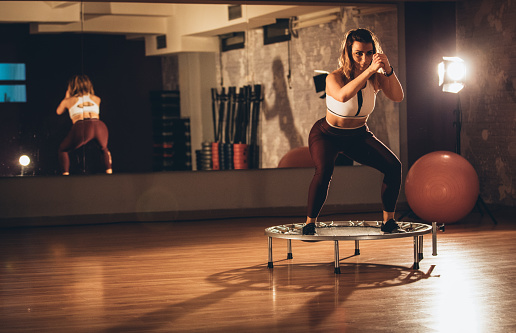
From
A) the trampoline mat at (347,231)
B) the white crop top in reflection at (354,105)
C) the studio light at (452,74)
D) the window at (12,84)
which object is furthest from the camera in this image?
the window at (12,84)

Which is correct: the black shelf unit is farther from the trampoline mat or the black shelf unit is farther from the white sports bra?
the trampoline mat

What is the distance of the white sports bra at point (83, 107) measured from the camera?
7.16 metres

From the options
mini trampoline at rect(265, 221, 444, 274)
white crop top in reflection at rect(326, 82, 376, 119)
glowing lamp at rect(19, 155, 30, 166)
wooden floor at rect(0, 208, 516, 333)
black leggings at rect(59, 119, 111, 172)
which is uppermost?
white crop top in reflection at rect(326, 82, 376, 119)

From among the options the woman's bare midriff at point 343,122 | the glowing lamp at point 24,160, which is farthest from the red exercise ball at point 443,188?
the glowing lamp at point 24,160

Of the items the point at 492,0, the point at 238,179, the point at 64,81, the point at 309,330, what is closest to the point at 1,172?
the point at 64,81

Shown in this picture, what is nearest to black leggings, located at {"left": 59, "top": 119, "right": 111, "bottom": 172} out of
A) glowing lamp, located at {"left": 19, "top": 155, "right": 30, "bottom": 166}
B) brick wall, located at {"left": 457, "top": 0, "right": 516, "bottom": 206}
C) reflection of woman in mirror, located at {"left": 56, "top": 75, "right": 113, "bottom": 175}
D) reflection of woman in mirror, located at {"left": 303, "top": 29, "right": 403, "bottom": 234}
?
reflection of woman in mirror, located at {"left": 56, "top": 75, "right": 113, "bottom": 175}

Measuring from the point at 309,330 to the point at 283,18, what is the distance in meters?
5.01

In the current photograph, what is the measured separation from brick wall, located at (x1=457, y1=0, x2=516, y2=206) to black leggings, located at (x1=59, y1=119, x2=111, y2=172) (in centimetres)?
408

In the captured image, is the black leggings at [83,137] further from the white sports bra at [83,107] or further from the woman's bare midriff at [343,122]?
the woman's bare midriff at [343,122]

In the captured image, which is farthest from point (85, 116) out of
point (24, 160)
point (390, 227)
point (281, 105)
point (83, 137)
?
point (390, 227)

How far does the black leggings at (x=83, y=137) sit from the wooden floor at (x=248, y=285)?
106 cm

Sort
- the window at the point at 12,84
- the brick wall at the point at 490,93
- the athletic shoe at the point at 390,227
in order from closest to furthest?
the athletic shoe at the point at 390,227 → the window at the point at 12,84 → the brick wall at the point at 490,93

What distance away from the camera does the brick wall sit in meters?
7.72

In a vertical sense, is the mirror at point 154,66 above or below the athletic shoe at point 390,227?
above
